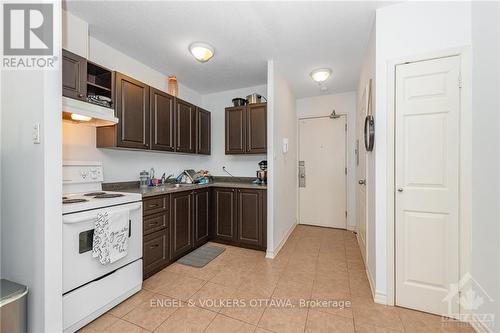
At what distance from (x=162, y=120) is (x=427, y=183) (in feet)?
9.40

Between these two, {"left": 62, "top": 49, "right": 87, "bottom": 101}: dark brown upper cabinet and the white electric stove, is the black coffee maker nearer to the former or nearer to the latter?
the white electric stove

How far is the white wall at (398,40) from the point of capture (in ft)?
5.28

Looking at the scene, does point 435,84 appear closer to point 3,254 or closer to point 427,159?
point 427,159

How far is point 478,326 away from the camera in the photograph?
1.47 metres

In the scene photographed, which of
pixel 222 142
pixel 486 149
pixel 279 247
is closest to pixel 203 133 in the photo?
pixel 222 142

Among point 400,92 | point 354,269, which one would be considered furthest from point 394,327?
point 400,92

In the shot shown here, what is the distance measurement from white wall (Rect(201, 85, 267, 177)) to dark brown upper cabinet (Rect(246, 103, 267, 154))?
53cm

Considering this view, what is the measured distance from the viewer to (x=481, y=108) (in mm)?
1470

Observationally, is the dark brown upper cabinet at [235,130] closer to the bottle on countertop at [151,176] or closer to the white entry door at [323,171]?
the bottle on countertop at [151,176]

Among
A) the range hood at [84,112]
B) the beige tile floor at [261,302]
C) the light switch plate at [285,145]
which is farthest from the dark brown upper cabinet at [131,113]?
the light switch plate at [285,145]

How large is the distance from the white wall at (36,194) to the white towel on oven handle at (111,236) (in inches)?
9.4

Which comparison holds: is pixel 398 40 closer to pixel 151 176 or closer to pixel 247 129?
pixel 247 129
